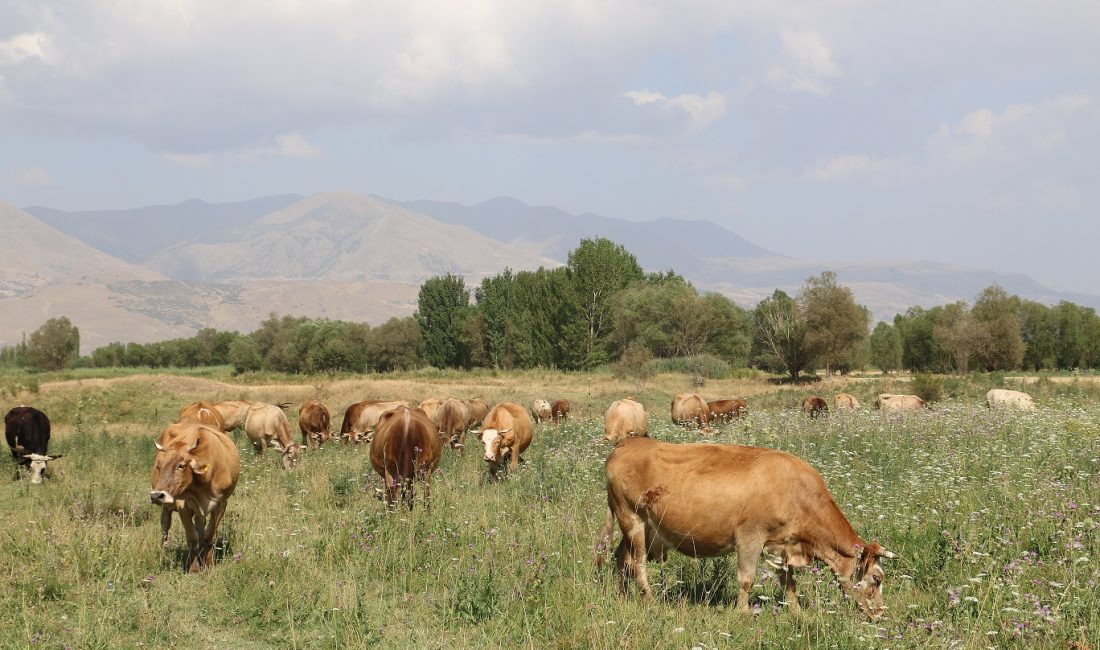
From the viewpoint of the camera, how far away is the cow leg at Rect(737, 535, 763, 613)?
295 inches

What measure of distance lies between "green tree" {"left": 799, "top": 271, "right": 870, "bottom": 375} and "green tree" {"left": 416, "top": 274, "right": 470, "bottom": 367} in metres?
51.5

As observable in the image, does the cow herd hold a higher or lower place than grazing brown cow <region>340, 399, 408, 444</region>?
higher

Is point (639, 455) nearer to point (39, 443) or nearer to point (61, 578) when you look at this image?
point (61, 578)

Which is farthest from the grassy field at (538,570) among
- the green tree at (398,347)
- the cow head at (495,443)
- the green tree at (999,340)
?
the green tree at (398,347)

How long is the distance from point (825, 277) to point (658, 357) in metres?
18.0

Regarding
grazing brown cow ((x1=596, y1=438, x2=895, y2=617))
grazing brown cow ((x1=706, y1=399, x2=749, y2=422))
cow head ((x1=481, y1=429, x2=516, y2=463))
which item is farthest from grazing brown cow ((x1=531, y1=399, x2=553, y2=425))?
grazing brown cow ((x1=596, y1=438, x2=895, y2=617))

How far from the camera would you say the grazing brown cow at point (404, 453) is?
39.7ft

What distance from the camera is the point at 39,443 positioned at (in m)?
18.8

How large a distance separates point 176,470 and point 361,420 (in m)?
15.6

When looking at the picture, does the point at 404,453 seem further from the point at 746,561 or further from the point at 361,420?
the point at 361,420

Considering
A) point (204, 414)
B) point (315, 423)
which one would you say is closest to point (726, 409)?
point (315, 423)

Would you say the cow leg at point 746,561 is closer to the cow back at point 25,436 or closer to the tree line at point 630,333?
the cow back at point 25,436

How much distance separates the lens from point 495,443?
49.0 feet

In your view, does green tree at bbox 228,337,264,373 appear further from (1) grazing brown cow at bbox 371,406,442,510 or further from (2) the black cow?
(1) grazing brown cow at bbox 371,406,442,510
